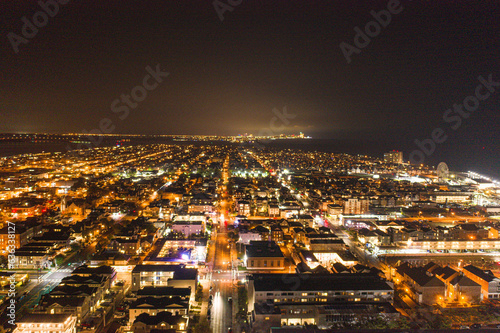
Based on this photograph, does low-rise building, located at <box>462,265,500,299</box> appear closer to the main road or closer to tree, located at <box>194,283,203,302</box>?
the main road

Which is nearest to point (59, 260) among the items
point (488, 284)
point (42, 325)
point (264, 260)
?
point (42, 325)

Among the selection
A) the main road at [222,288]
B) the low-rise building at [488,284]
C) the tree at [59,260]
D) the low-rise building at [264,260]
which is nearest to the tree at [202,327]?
the main road at [222,288]

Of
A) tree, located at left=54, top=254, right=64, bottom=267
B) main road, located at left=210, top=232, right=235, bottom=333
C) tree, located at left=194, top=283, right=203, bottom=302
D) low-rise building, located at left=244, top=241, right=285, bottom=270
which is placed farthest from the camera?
tree, located at left=54, top=254, right=64, bottom=267

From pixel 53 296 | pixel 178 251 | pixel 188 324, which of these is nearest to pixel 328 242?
pixel 178 251

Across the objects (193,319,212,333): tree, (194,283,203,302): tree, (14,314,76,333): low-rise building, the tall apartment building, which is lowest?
(193,319,212,333): tree

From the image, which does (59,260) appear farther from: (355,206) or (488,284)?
(355,206)

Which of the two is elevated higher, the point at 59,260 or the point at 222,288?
the point at 59,260

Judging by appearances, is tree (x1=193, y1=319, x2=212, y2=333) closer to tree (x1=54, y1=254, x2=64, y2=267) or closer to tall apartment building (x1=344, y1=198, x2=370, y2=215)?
tree (x1=54, y1=254, x2=64, y2=267)

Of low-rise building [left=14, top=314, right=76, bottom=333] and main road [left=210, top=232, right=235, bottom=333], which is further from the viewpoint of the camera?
main road [left=210, top=232, right=235, bottom=333]

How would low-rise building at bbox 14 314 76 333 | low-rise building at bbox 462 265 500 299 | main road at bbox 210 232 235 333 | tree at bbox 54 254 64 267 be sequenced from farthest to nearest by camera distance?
tree at bbox 54 254 64 267 → low-rise building at bbox 462 265 500 299 → main road at bbox 210 232 235 333 → low-rise building at bbox 14 314 76 333

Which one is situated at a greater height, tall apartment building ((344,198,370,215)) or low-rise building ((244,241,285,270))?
tall apartment building ((344,198,370,215))

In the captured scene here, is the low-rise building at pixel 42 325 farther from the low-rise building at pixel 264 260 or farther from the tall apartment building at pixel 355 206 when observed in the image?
the tall apartment building at pixel 355 206

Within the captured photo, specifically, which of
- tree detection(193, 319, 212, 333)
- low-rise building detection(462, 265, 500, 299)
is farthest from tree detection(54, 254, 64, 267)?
low-rise building detection(462, 265, 500, 299)
